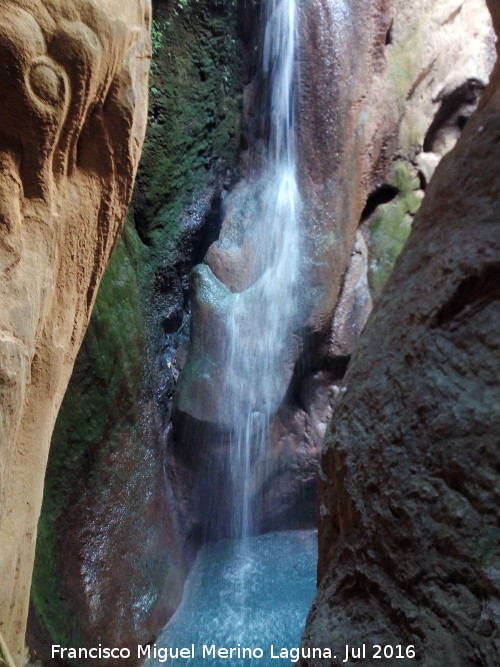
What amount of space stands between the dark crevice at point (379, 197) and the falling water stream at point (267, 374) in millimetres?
700

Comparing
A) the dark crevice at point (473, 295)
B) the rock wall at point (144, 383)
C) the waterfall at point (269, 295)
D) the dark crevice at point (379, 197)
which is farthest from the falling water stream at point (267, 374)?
the dark crevice at point (473, 295)

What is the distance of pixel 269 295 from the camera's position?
5152 mm

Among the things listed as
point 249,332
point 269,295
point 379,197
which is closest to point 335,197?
point 379,197

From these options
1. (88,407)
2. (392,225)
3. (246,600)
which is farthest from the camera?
(392,225)

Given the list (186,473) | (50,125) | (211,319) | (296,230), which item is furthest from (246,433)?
(50,125)

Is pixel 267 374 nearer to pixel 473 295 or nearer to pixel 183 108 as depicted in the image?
pixel 183 108

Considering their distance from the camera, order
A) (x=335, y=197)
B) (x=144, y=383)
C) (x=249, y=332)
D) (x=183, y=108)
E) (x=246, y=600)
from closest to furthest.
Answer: (x=144, y=383), (x=246, y=600), (x=183, y=108), (x=249, y=332), (x=335, y=197)

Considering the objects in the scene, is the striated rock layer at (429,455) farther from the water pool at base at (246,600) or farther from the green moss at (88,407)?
the water pool at base at (246,600)

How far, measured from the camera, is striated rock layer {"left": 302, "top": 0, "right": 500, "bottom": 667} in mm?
1002

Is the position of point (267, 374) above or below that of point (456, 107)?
below

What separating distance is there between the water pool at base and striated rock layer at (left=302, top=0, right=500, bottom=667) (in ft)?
8.88

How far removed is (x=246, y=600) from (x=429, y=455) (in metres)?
3.66

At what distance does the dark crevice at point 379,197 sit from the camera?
18.0 ft

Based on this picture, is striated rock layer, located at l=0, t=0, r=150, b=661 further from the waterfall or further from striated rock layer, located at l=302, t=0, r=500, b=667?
the waterfall
